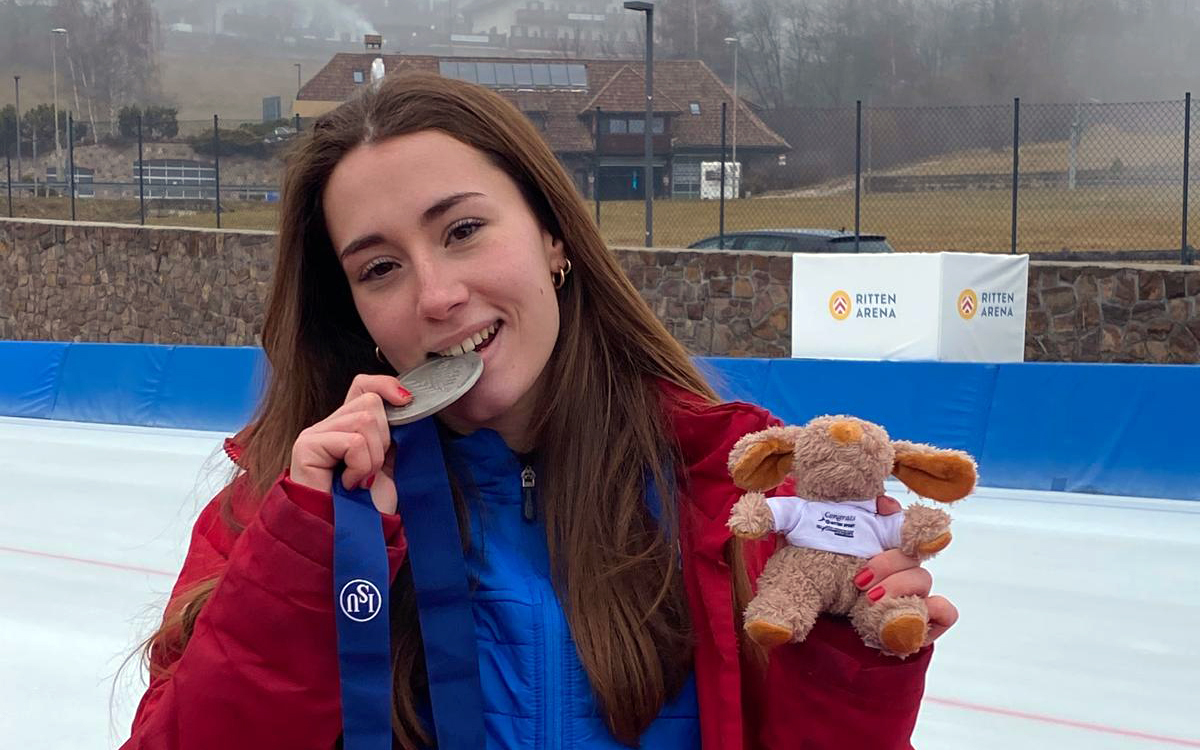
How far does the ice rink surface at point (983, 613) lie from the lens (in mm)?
4320

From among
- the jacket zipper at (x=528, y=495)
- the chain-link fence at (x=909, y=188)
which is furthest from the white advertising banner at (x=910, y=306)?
the jacket zipper at (x=528, y=495)

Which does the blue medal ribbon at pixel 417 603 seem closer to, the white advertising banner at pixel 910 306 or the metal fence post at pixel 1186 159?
the white advertising banner at pixel 910 306

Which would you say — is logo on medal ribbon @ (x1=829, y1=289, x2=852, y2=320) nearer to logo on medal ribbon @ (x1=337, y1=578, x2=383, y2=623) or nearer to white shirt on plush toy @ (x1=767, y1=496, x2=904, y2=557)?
white shirt on plush toy @ (x1=767, y1=496, x2=904, y2=557)

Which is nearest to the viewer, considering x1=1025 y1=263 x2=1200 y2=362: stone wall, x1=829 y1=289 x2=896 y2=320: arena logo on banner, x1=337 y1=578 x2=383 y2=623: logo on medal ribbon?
x1=337 y1=578 x2=383 y2=623: logo on medal ribbon

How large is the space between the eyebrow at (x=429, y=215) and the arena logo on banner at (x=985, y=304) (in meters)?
10.0

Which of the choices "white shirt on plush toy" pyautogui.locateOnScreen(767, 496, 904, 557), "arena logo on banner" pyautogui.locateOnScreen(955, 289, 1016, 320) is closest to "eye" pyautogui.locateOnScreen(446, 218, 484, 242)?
"white shirt on plush toy" pyautogui.locateOnScreen(767, 496, 904, 557)

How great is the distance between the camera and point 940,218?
22.9 m

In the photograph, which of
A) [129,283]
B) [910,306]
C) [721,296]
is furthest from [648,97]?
[129,283]

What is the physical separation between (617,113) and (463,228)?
112 feet

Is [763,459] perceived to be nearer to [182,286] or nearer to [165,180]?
[182,286]

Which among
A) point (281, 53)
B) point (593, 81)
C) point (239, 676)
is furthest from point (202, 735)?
point (281, 53)

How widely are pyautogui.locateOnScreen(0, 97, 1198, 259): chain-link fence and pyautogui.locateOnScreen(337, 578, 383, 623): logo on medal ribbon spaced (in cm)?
1489

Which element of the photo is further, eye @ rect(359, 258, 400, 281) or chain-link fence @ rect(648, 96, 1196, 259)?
chain-link fence @ rect(648, 96, 1196, 259)

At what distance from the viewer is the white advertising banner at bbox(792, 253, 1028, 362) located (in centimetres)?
1107
